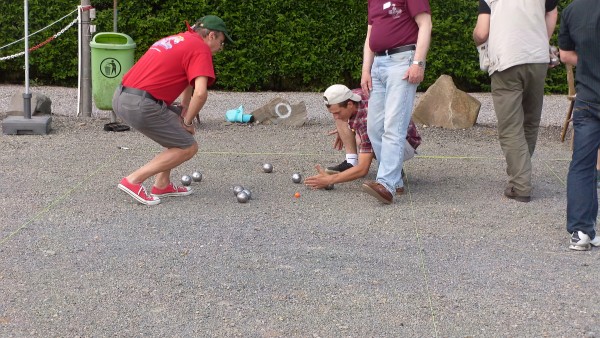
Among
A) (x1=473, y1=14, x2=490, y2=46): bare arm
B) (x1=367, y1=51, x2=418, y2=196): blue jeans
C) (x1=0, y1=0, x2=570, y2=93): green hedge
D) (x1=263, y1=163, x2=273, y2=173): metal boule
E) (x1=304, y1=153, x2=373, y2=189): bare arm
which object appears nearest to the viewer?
(x1=367, y1=51, x2=418, y2=196): blue jeans

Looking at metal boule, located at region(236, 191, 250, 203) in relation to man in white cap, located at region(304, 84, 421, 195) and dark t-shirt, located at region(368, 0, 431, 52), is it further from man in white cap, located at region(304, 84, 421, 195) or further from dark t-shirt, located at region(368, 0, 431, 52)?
dark t-shirt, located at region(368, 0, 431, 52)

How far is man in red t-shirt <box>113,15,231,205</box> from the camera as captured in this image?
22.0 ft

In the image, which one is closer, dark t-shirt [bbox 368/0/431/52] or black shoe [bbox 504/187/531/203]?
dark t-shirt [bbox 368/0/431/52]

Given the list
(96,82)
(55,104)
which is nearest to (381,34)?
(96,82)

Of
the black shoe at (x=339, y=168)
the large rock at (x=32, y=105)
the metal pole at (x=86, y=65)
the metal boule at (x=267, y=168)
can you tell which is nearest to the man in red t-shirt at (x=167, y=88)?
the metal boule at (x=267, y=168)

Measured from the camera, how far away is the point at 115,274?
212 inches

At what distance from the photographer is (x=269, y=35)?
1363cm

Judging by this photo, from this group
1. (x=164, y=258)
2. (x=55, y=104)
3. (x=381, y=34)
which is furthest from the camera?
(x=55, y=104)

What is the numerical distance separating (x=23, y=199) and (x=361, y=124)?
8.72ft

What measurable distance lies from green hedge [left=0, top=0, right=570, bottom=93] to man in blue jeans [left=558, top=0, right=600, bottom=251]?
772 centimetres

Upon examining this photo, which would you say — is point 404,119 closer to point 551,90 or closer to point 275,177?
point 275,177

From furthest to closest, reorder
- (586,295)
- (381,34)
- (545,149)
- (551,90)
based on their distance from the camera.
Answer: (551,90)
(545,149)
(381,34)
(586,295)

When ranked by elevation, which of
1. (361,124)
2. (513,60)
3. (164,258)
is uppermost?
(513,60)

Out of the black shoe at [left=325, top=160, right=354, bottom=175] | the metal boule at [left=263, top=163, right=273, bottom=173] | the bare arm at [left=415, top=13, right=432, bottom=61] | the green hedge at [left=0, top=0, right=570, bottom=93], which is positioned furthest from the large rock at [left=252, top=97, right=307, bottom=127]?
the bare arm at [left=415, top=13, right=432, bottom=61]
